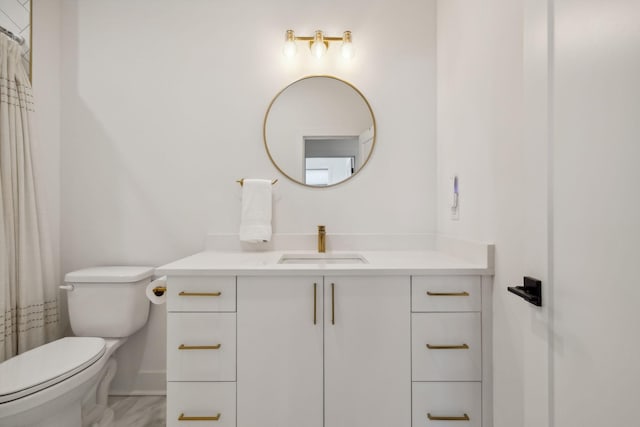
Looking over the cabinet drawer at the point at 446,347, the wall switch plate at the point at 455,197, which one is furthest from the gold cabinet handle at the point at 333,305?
the wall switch plate at the point at 455,197

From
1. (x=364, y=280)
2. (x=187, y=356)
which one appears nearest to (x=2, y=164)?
(x=187, y=356)

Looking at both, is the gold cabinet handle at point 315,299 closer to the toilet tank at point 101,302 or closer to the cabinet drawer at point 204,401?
the cabinet drawer at point 204,401

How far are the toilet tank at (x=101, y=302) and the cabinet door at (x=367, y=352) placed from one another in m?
1.13

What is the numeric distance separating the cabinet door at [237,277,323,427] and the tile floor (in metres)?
0.70

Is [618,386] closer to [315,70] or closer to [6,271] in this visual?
[315,70]

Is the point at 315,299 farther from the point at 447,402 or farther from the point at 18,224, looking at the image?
the point at 18,224

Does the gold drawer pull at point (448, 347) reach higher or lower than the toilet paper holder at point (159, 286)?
lower

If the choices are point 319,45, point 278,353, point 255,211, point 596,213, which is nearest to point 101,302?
point 255,211

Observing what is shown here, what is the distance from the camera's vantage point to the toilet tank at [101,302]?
5.57ft

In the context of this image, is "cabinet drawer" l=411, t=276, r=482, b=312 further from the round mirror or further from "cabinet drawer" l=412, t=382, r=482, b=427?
the round mirror

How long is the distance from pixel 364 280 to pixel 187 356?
0.78 m

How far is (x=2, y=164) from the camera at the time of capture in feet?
5.05

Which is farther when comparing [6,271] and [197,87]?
[197,87]

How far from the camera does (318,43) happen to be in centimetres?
185
